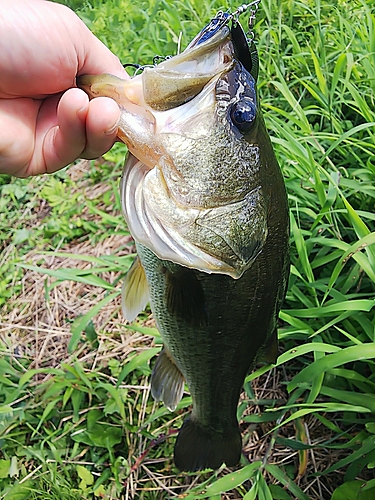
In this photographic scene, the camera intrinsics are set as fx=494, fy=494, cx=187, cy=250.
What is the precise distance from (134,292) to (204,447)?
25.0 inches

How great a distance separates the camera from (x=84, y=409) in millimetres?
2180

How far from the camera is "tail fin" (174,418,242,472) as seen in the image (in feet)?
5.47

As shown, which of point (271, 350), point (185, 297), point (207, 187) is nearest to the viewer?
point (207, 187)

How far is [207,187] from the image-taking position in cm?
107

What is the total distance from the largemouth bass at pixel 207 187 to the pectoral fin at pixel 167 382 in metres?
0.28

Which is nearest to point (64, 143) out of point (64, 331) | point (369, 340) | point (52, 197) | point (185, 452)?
point (185, 452)

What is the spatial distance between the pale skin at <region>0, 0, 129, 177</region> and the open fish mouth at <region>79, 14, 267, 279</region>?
0.08 meters

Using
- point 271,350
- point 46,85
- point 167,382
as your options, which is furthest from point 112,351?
point 46,85

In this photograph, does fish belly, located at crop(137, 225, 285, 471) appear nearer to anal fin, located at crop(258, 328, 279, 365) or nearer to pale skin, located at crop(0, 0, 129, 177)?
anal fin, located at crop(258, 328, 279, 365)

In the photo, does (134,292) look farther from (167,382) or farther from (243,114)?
(243,114)

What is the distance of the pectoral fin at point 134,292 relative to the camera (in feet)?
4.74

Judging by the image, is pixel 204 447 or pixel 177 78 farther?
pixel 204 447

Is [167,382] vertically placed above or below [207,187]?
below

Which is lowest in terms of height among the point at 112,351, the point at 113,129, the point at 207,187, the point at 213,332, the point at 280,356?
the point at 112,351
